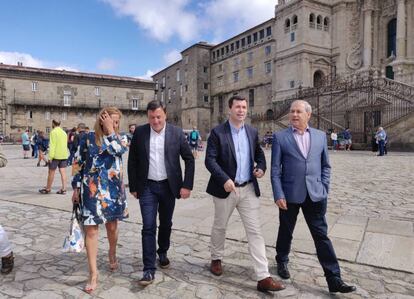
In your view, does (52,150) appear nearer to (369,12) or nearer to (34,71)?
(369,12)

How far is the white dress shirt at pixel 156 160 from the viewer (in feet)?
12.6

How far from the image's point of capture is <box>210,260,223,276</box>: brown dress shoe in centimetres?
385

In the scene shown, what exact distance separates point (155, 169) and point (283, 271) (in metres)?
1.79

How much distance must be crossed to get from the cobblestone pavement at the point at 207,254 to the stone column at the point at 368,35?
3225cm

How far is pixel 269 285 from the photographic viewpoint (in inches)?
134

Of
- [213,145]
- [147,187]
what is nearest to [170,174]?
[147,187]

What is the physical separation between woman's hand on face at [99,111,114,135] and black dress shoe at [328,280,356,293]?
2.67m

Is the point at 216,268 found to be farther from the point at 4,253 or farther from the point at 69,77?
the point at 69,77

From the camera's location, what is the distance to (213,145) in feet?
12.3

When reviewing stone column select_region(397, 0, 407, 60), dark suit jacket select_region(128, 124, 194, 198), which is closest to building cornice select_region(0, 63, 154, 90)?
stone column select_region(397, 0, 407, 60)

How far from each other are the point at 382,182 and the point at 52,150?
8974 mm

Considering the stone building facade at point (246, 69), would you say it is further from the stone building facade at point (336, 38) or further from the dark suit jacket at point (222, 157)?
the dark suit jacket at point (222, 157)

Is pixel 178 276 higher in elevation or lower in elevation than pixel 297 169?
lower

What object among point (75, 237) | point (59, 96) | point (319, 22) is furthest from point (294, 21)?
point (75, 237)
